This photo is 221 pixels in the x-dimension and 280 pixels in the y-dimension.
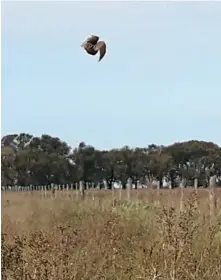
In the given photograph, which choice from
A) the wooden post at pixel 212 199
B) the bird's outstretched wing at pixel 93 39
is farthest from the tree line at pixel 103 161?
the bird's outstretched wing at pixel 93 39

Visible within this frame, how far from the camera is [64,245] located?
4246 mm

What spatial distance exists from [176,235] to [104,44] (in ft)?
7.17

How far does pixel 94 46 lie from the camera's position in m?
2.36

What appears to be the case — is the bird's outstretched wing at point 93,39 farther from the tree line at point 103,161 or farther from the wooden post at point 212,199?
the tree line at point 103,161

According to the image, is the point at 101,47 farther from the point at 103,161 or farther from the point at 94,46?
the point at 103,161

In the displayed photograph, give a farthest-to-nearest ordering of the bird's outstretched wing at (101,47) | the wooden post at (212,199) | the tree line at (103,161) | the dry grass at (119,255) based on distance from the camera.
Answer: the tree line at (103,161)
the wooden post at (212,199)
the dry grass at (119,255)
the bird's outstretched wing at (101,47)

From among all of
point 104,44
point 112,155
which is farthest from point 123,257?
point 112,155

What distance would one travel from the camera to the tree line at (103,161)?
98.7 feet

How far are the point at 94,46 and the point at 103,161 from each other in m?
40.4

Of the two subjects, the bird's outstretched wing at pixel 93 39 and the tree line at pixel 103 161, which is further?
the tree line at pixel 103 161

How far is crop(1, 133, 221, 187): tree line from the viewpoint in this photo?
3007cm

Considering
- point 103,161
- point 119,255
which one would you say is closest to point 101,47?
point 119,255

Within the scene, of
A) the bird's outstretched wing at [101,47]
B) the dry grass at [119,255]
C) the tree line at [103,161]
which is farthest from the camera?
the tree line at [103,161]

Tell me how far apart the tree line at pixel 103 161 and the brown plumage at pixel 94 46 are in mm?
23207
